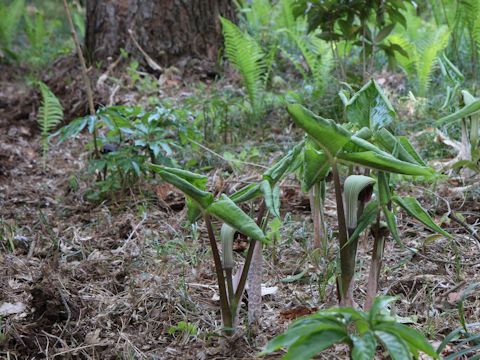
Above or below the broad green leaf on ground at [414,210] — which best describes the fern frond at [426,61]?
below

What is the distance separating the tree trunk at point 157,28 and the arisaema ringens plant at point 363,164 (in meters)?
3.16

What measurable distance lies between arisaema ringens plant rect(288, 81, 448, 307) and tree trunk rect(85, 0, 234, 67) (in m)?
3.16

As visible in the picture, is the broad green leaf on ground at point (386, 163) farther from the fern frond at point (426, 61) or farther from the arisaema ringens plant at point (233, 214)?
the fern frond at point (426, 61)

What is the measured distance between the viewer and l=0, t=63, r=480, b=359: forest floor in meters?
1.54

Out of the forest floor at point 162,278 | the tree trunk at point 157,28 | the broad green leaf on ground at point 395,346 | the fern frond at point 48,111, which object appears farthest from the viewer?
the tree trunk at point 157,28

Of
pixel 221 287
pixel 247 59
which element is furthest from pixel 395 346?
pixel 247 59

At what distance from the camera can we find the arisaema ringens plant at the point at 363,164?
1.15 m

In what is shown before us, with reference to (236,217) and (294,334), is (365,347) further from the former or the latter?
(236,217)

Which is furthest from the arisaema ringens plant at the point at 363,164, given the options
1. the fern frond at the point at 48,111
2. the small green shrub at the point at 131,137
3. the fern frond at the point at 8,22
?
the fern frond at the point at 8,22

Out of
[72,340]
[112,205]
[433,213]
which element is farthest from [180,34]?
[72,340]

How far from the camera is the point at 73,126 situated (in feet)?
7.99

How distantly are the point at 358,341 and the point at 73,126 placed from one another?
1.81m

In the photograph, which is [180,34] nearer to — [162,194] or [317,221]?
[162,194]

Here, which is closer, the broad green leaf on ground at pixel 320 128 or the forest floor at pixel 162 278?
the broad green leaf on ground at pixel 320 128
